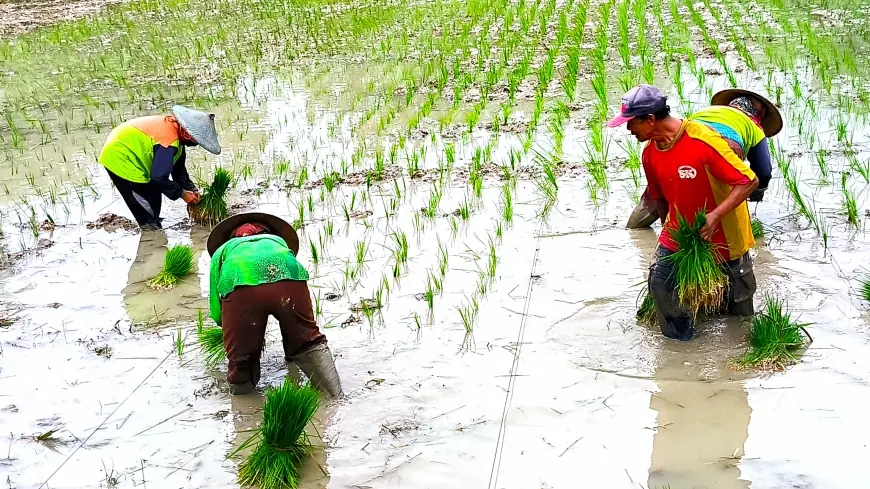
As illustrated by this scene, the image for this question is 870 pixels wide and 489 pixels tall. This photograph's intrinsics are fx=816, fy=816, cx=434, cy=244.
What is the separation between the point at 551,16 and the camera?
12.0 metres

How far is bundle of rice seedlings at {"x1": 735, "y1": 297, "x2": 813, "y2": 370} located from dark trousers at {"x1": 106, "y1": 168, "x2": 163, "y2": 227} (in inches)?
146

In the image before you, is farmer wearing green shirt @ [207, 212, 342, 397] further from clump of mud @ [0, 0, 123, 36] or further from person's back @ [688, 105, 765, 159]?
clump of mud @ [0, 0, 123, 36]

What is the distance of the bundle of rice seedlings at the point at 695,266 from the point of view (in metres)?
3.27

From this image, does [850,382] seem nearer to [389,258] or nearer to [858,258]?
[858,258]

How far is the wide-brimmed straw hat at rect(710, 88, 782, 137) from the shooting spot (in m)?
4.36

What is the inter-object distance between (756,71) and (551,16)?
4.74m

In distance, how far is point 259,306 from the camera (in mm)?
3146

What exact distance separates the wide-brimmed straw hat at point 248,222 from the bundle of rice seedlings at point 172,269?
3.45ft

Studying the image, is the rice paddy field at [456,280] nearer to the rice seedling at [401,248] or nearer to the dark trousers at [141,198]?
the rice seedling at [401,248]

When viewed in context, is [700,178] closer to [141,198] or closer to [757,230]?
[757,230]

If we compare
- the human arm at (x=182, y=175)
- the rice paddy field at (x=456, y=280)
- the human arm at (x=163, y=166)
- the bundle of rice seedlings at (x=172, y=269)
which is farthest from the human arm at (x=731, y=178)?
the human arm at (x=182, y=175)

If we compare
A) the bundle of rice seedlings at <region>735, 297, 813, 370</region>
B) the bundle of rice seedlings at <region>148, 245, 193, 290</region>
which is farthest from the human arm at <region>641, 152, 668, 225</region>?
the bundle of rice seedlings at <region>148, 245, 193, 290</region>

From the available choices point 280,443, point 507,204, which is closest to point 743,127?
point 507,204

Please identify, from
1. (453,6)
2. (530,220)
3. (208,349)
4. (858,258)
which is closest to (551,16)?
(453,6)
